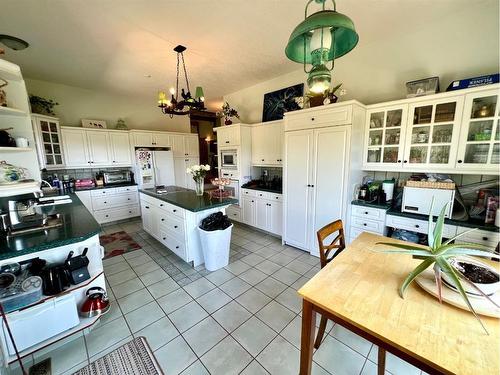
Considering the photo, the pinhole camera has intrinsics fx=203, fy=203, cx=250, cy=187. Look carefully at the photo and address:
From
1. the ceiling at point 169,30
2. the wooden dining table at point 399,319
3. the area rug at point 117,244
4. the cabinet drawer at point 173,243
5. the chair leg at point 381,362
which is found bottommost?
the area rug at point 117,244

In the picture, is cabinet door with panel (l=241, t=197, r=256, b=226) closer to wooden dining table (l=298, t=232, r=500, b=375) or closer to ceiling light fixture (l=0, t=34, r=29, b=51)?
wooden dining table (l=298, t=232, r=500, b=375)

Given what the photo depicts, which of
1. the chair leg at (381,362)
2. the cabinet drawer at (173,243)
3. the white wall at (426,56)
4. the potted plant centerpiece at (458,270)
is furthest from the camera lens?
the cabinet drawer at (173,243)

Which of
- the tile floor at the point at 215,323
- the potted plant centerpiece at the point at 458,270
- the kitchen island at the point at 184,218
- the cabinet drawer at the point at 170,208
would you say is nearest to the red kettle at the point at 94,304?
the tile floor at the point at 215,323

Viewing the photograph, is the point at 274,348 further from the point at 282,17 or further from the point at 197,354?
the point at 282,17

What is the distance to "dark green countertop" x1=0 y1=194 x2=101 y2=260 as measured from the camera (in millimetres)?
1416

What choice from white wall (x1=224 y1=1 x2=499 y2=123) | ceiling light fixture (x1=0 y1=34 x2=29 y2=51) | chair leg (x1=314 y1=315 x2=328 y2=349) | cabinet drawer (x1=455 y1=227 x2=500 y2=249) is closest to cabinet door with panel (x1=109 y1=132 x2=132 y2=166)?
ceiling light fixture (x1=0 y1=34 x2=29 y2=51)

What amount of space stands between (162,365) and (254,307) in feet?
2.96

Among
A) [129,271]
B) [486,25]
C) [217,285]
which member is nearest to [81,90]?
[129,271]

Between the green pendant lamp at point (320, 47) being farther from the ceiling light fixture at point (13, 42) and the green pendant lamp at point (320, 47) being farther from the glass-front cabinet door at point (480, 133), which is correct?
the ceiling light fixture at point (13, 42)

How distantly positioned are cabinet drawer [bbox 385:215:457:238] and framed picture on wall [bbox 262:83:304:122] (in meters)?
2.31

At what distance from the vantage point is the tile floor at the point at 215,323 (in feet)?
5.00

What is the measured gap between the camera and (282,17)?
219cm

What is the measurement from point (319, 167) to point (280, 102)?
169 cm

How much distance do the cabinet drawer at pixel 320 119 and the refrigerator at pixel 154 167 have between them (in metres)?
3.25
